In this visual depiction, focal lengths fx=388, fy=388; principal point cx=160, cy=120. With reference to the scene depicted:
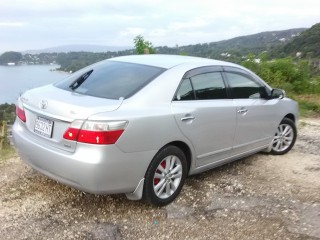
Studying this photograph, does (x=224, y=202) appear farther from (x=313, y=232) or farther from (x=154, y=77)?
(x=154, y=77)

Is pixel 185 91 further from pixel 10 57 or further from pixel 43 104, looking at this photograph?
pixel 10 57

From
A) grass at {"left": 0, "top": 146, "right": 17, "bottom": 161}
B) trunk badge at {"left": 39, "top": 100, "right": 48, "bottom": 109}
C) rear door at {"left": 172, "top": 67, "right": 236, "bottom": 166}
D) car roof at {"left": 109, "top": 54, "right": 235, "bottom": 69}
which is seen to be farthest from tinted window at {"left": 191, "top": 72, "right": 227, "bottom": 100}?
grass at {"left": 0, "top": 146, "right": 17, "bottom": 161}

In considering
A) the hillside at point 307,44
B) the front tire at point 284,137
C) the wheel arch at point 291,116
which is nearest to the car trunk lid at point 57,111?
the front tire at point 284,137

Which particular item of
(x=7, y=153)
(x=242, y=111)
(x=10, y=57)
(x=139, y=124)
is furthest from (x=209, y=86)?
(x=10, y=57)

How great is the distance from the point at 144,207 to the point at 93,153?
993 millimetres

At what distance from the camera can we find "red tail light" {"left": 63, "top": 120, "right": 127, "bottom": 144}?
328 centimetres

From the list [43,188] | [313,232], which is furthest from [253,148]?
[43,188]

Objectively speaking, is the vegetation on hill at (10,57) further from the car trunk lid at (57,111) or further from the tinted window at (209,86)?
the tinted window at (209,86)

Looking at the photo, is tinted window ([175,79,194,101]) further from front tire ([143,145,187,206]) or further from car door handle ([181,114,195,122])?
front tire ([143,145,187,206])

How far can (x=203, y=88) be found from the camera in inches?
171

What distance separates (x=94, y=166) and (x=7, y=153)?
10.8ft

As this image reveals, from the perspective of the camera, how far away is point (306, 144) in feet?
22.0

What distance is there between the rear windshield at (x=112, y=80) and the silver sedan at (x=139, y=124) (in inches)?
0.4

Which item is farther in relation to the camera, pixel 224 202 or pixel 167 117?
pixel 224 202
